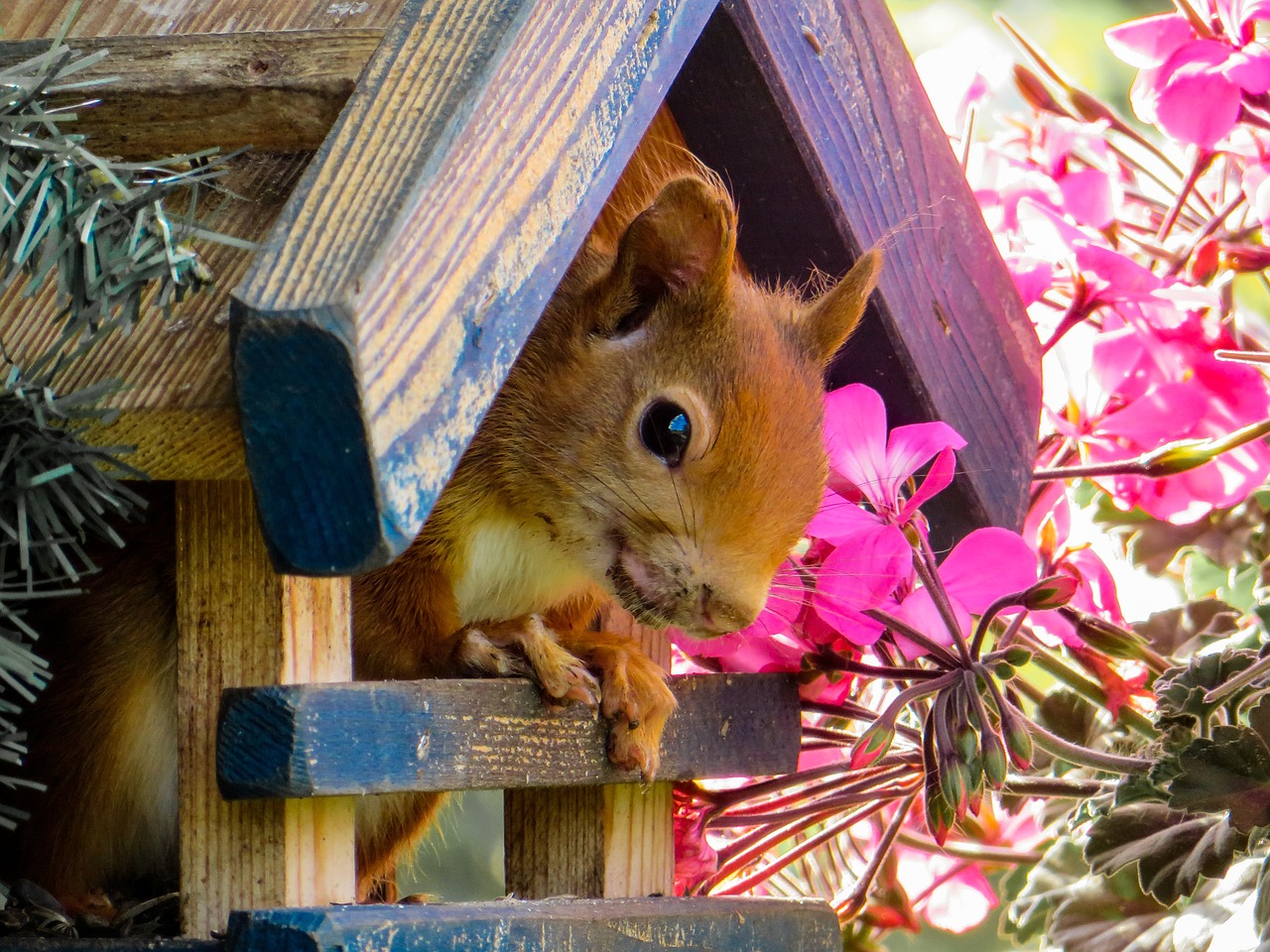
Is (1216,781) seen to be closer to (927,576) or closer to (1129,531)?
(927,576)

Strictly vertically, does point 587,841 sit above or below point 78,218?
below

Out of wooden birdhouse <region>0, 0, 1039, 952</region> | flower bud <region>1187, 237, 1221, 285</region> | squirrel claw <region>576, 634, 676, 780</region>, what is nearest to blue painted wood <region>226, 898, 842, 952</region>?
wooden birdhouse <region>0, 0, 1039, 952</region>

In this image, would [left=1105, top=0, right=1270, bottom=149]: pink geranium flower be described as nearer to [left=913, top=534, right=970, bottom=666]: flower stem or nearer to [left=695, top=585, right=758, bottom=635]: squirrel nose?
[left=913, top=534, right=970, bottom=666]: flower stem

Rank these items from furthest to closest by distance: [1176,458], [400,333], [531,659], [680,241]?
[1176,458] → [680,241] → [531,659] → [400,333]

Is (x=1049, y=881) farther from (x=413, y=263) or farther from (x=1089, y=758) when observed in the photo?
(x=413, y=263)

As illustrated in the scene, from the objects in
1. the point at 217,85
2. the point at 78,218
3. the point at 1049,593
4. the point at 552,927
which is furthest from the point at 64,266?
the point at 1049,593

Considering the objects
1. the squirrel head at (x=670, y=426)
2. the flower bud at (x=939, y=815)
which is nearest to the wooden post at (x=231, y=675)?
the squirrel head at (x=670, y=426)

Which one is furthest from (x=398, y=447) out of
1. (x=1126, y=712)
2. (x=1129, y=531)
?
(x=1129, y=531)

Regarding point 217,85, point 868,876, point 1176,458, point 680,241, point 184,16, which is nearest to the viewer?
point 217,85
